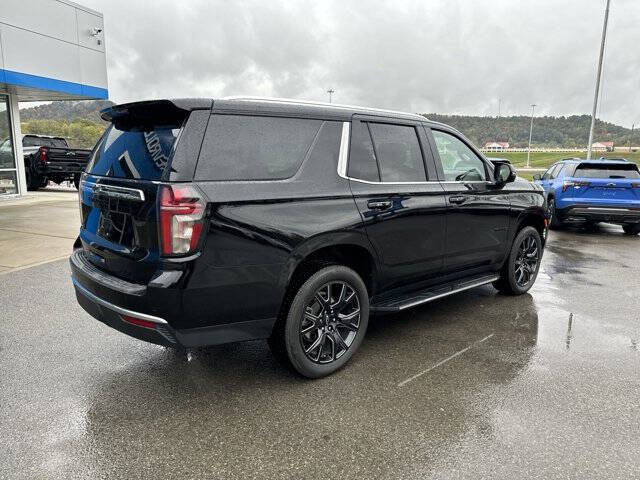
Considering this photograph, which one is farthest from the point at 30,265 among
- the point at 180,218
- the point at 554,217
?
the point at 554,217

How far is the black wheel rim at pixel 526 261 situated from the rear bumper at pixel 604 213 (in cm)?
546

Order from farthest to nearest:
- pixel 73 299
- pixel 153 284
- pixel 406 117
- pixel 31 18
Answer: pixel 31 18
pixel 73 299
pixel 406 117
pixel 153 284

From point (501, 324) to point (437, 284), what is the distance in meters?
0.82

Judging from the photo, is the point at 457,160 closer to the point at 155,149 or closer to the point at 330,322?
the point at 330,322

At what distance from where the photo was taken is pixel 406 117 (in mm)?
4215

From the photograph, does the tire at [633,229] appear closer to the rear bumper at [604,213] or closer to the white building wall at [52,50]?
the rear bumper at [604,213]

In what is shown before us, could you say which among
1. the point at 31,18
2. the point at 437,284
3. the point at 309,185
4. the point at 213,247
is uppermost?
the point at 31,18

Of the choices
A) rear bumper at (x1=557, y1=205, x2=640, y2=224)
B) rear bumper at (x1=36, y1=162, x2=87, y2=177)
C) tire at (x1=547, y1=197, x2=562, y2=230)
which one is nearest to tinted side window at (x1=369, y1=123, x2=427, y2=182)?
rear bumper at (x1=557, y1=205, x2=640, y2=224)

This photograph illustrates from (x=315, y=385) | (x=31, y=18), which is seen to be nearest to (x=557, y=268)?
(x=315, y=385)

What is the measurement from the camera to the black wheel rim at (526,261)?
5504 mm

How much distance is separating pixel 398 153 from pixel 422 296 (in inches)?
47.8

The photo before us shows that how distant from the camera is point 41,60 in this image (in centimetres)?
1331

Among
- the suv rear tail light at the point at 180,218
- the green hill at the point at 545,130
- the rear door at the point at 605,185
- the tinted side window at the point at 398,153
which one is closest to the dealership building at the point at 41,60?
the tinted side window at the point at 398,153

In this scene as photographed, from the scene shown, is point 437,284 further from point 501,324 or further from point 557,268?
point 557,268
